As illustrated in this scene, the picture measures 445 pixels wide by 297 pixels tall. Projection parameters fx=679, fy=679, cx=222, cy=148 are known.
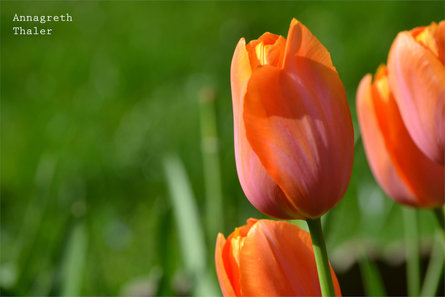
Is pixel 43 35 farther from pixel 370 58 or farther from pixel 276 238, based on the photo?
pixel 276 238

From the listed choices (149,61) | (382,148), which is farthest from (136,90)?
(382,148)

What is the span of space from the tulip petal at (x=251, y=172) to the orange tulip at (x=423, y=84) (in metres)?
0.11

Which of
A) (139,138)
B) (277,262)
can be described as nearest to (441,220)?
(277,262)

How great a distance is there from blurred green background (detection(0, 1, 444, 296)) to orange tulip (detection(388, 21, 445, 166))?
310 millimetres

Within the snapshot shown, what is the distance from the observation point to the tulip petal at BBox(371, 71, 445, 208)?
0.49 m

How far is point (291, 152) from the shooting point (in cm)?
36

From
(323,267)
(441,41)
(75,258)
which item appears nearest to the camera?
(323,267)

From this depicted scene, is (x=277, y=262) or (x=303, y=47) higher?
(x=303, y=47)

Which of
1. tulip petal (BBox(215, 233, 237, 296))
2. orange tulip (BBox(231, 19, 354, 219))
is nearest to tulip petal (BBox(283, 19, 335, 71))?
orange tulip (BBox(231, 19, 354, 219))

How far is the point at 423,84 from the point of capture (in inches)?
16.8

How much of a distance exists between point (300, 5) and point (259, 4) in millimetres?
155

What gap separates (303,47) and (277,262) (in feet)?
0.40

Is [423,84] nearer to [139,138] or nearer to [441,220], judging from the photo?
[441,220]

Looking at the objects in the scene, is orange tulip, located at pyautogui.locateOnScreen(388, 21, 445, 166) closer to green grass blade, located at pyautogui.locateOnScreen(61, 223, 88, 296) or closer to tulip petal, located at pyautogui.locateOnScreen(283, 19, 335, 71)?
tulip petal, located at pyautogui.locateOnScreen(283, 19, 335, 71)
